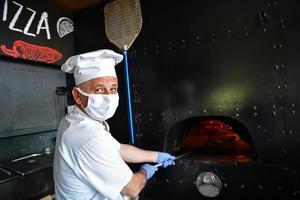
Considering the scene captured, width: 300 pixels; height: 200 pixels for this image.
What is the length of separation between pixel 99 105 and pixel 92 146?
0.27 metres

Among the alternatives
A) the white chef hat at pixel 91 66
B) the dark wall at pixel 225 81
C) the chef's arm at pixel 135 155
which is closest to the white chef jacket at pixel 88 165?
the white chef hat at pixel 91 66

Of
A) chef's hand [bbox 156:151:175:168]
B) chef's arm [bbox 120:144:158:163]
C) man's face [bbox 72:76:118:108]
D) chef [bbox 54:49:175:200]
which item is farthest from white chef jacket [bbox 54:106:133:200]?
chef's hand [bbox 156:151:175:168]

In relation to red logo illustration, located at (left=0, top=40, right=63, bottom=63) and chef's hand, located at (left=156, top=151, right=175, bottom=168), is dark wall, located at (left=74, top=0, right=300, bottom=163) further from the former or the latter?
red logo illustration, located at (left=0, top=40, right=63, bottom=63)

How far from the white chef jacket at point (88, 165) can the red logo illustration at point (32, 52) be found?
3.64 feet

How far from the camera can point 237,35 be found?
175 cm

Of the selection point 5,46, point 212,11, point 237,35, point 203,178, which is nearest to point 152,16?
point 212,11

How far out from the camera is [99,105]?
1.30 metres

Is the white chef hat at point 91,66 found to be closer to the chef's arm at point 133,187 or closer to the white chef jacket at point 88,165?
the white chef jacket at point 88,165

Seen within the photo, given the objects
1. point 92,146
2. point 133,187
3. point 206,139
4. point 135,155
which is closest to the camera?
point 92,146

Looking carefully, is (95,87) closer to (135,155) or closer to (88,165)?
(88,165)

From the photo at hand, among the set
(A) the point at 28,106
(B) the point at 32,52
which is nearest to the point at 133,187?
(A) the point at 28,106

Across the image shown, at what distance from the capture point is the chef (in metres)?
1.11

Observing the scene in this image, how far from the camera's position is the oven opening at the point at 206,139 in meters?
2.19

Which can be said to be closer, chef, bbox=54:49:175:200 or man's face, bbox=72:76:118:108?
chef, bbox=54:49:175:200
